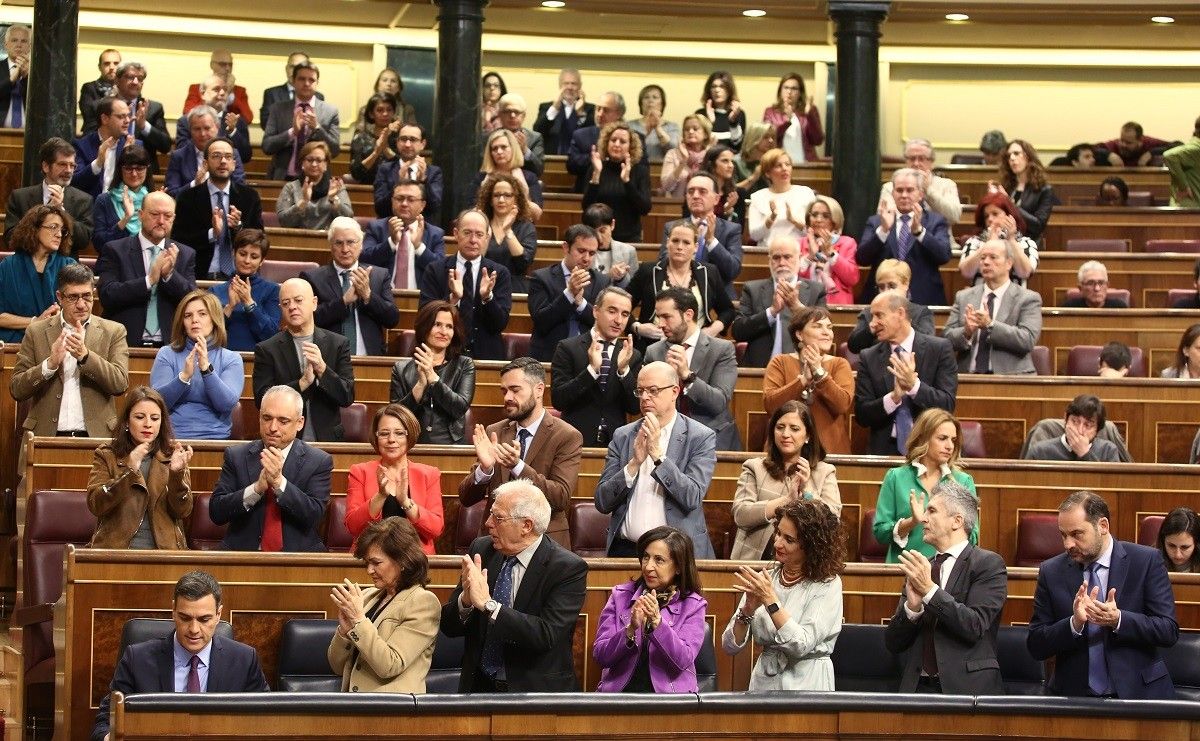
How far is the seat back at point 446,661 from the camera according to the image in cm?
520

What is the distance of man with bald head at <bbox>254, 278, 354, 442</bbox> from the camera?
6371mm

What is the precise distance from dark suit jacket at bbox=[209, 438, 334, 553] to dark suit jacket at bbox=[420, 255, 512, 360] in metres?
1.70

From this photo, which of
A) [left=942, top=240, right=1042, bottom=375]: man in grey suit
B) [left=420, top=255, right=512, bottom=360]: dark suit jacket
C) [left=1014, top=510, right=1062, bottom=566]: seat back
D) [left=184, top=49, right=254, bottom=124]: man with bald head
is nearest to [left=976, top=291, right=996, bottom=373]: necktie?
[left=942, top=240, right=1042, bottom=375]: man in grey suit

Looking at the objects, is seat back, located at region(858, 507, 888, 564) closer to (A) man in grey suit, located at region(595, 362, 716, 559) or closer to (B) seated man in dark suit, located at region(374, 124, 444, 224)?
(A) man in grey suit, located at region(595, 362, 716, 559)

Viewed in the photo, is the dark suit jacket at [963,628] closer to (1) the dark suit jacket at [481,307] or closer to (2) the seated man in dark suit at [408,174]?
(1) the dark suit jacket at [481,307]

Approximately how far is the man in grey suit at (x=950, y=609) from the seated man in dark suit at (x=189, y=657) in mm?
1733

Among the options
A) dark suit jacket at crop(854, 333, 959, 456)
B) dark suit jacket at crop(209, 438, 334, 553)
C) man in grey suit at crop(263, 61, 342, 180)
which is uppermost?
man in grey suit at crop(263, 61, 342, 180)

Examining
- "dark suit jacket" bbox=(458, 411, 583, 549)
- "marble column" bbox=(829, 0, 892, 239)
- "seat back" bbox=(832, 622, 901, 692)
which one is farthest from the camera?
"marble column" bbox=(829, 0, 892, 239)

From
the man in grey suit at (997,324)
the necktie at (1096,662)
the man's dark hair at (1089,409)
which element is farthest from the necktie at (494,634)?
the man in grey suit at (997,324)

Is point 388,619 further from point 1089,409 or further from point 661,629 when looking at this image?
point 1089,409

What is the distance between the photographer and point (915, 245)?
328 inches

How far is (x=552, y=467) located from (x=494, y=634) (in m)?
1.11

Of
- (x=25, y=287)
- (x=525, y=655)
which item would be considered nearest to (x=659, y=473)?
(x=525, y=655)

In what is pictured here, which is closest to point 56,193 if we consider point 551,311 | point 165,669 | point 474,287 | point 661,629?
point 474,287
